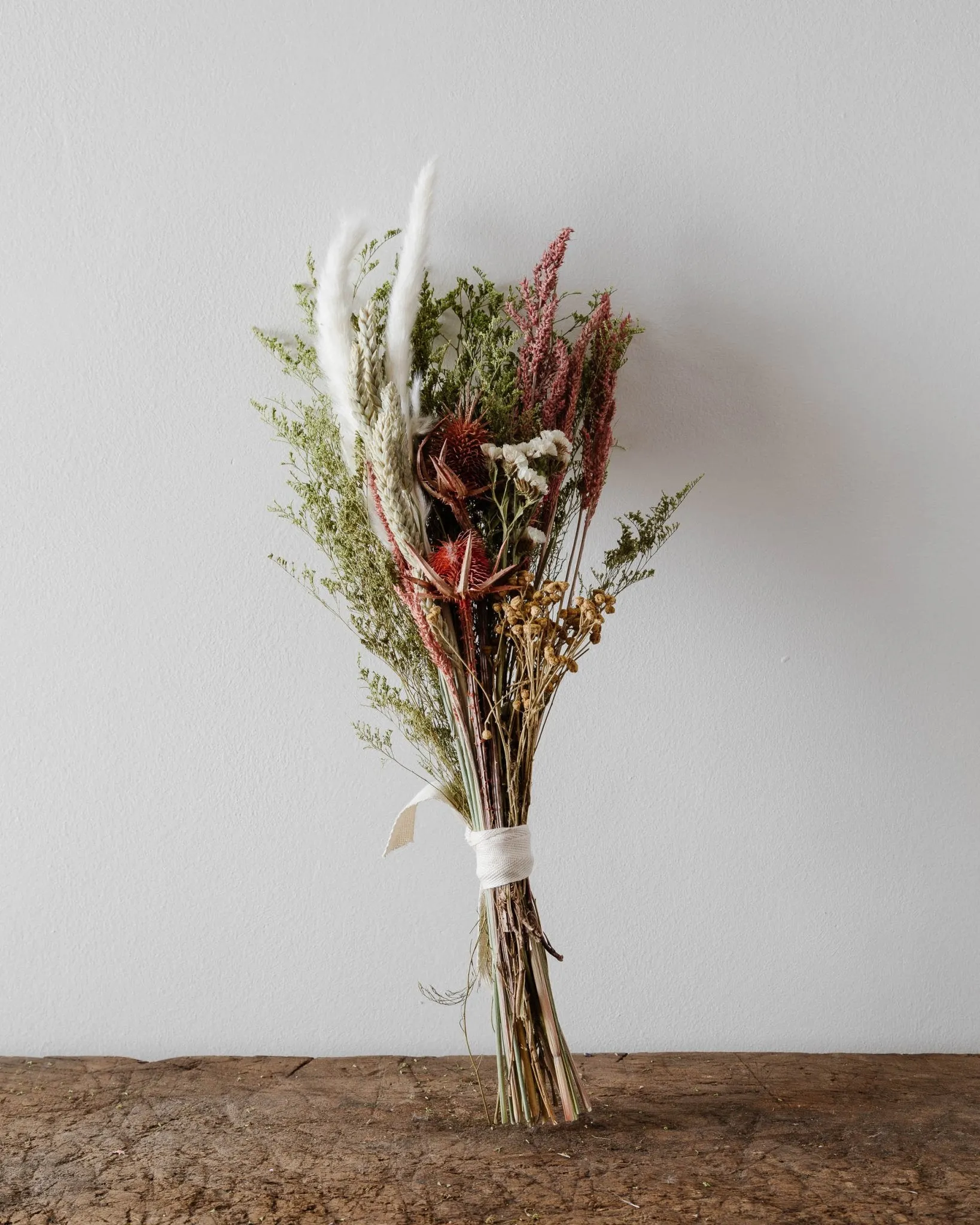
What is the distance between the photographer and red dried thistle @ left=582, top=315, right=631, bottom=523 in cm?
→ 150

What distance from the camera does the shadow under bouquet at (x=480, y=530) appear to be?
1.38 metres

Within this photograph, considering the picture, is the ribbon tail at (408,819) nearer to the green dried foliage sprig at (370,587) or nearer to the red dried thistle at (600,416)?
the green dried foliage sprig at (370,587)

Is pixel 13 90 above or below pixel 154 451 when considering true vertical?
above

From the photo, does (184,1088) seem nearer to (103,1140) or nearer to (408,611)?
(103,1140)

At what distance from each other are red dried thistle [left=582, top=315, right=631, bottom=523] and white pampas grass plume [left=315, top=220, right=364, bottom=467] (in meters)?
0.35

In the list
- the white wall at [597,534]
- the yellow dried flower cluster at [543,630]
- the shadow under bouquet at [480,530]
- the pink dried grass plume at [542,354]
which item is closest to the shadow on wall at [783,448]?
the white wall at [597,534]

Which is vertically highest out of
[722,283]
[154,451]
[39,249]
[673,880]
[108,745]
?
[39,249]

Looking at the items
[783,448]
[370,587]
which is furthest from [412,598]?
[783,448]

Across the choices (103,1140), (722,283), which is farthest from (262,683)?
(722,283)

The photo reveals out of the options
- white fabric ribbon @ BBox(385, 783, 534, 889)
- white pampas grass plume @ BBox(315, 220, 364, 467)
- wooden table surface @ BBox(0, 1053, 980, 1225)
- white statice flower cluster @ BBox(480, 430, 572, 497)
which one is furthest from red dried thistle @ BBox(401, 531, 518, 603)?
wooden table surface @ BBox(0, 1053, 980, 1225)

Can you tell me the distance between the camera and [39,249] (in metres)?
1.69

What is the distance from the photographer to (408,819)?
158cm

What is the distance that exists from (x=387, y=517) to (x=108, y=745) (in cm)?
Answer: 72

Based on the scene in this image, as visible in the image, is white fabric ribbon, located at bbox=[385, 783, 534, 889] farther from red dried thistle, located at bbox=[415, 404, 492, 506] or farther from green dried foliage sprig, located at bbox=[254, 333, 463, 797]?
red dried thistle, located at bbox=[415, 404, 492, 506]
